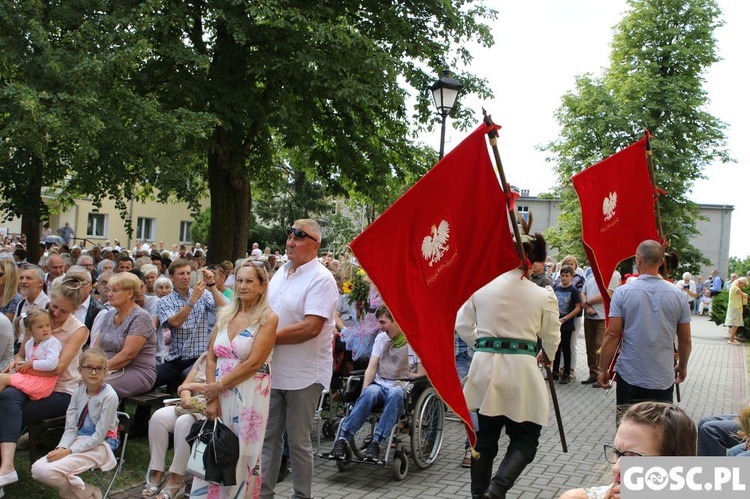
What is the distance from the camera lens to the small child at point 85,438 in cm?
534

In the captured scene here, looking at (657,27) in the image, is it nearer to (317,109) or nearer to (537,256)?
(317,109)

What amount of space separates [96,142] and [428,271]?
10.1 m

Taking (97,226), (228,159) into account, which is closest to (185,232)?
(97,226)

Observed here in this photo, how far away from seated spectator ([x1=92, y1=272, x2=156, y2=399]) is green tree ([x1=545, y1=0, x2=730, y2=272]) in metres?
30.0

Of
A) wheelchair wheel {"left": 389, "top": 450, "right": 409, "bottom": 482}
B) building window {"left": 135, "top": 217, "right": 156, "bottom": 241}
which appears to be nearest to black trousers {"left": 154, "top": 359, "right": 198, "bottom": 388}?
wheelchair wheel {"left": 389, "top": 450, "right": 409, "bottom": 482}

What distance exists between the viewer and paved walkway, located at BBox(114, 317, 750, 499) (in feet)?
21.4

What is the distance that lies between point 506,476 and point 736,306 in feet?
64.4

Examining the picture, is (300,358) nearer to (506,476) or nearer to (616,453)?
(506,476)

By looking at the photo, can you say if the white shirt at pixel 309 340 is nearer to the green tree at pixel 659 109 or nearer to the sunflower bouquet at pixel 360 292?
the sunflower bouquet at pixel 360 292

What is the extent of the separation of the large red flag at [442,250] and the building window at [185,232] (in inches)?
2043

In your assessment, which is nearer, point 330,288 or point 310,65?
point 330,288

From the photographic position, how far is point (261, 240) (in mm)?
46719

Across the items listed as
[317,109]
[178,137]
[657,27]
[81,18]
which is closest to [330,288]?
[178,137]

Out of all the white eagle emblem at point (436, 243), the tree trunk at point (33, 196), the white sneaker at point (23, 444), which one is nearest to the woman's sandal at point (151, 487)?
the white sneaker at point (23, 444)
